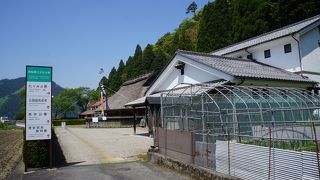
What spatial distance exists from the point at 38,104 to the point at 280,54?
55.0 feet

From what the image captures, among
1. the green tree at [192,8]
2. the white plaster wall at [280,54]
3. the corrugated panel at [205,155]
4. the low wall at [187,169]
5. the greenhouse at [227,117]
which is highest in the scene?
the green tree at [192,8]

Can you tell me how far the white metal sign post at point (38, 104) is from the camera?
9992 mm

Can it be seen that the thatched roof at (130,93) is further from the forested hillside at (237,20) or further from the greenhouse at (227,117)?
the greenhouse at (227,117)

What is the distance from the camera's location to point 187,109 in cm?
993

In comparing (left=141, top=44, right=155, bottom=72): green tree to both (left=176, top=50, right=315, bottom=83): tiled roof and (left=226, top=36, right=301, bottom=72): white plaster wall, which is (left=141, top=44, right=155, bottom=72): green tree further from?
(left=176, top=50, right=315, bottom=83): tiled roof

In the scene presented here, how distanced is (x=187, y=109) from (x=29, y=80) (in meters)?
5.55

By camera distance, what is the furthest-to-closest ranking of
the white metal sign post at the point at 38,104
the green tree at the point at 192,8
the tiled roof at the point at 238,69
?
the green tree at the point at 192,8 → the tiled roof at the point at 238,69 → the white metal sign post at the point at 38,104

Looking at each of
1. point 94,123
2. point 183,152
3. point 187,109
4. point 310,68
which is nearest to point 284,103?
point 187,109

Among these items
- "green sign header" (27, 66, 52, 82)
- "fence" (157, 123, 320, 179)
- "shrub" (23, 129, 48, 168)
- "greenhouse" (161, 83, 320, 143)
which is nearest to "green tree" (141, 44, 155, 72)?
"greenhouse" (161, 83, 320, 143)

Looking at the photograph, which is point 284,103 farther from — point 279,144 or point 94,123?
point 94,123

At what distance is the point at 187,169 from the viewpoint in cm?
835

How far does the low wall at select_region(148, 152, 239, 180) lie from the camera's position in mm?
7181

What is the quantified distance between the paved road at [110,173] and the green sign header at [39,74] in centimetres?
316

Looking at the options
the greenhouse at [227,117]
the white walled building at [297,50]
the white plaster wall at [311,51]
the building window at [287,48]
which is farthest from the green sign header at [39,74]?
the building window at [287,48]
